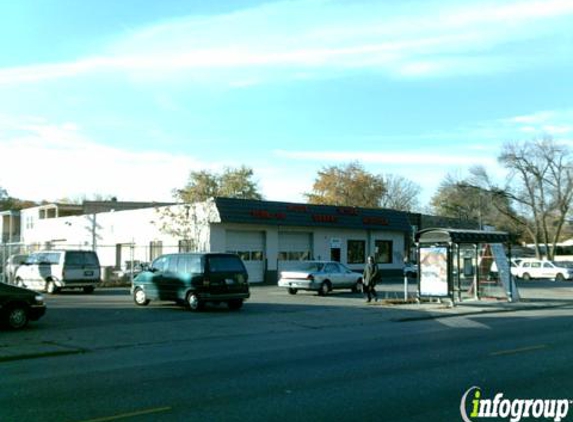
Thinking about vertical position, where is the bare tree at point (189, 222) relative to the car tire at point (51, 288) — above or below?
above

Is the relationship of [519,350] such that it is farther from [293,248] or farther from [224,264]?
[293,248]

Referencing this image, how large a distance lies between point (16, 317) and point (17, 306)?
261 mm

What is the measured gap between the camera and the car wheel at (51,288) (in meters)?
29.3

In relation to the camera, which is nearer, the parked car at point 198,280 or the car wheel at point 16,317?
the car wheel at point 16,317

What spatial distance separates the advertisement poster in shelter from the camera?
24.0 m

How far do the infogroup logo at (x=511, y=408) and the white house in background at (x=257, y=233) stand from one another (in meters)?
29.8

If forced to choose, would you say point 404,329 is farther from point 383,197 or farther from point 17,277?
point 383,197

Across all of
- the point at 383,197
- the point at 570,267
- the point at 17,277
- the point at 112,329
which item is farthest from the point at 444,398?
the point at 383,197

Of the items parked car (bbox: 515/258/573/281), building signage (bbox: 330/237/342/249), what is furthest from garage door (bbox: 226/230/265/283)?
parked car (bbox: 515/258/573/281)

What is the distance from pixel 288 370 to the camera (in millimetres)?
10430

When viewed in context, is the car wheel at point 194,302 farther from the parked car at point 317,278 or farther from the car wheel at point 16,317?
the parked car at point 317,278

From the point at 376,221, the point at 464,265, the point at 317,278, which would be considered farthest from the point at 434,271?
the point at 376,221

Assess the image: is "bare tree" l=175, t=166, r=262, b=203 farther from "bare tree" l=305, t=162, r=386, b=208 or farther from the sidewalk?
the sidewalk

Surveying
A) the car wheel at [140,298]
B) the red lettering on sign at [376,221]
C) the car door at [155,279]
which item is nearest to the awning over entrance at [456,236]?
the car door at [155,279]
